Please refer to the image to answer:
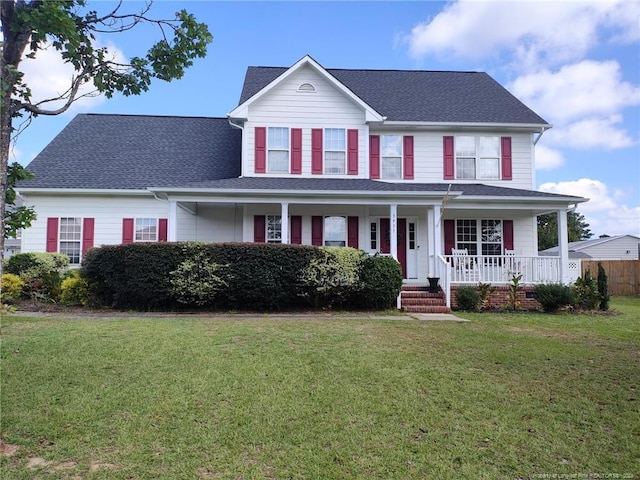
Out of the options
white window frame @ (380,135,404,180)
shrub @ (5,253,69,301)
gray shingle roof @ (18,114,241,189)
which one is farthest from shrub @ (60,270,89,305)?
white window frame @ (380,135,404,180)

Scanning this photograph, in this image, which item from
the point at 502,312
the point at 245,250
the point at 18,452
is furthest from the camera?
the point at 502,312

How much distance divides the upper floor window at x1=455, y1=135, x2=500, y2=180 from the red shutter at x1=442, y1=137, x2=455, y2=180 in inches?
7.8

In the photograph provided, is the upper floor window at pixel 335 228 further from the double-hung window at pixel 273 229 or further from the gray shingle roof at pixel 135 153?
the gray shingle roof at pixel 135 153

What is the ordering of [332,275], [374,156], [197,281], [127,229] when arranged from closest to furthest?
[197,281] → [332,275] → [127,229] → [374,156]

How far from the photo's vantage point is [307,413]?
3969 millimetres

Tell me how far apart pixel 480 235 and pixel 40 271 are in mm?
14345

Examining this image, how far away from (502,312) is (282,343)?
7.27m

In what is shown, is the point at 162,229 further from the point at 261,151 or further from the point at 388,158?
the point at 388,158

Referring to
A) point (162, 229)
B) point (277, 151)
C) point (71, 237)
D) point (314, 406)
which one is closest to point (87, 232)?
point (71, 237)

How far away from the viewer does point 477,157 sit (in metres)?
15.0

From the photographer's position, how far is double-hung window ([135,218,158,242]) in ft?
47.6

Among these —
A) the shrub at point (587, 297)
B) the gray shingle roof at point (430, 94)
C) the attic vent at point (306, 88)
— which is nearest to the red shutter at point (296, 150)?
the attic vent at point (306, 88)

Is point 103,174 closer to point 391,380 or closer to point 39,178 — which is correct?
point 39,178

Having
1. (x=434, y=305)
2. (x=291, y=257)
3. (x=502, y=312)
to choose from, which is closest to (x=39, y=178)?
(x=291, y=257)
